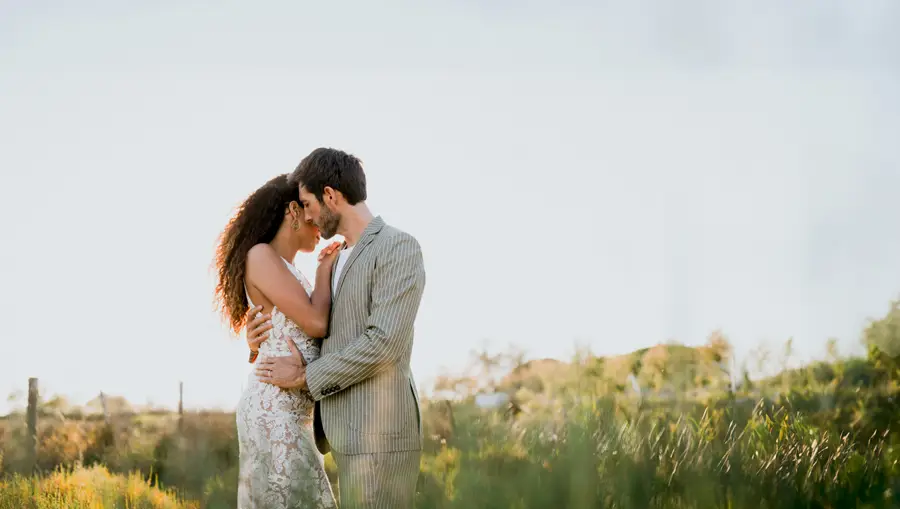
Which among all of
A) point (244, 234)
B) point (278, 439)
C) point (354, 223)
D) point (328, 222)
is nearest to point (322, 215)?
point (328, 222)

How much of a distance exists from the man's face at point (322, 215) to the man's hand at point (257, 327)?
0.52 m

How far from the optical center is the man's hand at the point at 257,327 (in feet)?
12.8

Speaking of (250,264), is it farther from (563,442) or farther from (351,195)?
(563,442)

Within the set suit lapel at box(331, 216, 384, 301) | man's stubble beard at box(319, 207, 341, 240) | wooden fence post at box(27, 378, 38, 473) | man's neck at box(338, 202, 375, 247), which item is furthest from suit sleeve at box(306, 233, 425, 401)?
wooden fence post at box(27, 378, 38, 473)

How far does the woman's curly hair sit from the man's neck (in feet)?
1.43

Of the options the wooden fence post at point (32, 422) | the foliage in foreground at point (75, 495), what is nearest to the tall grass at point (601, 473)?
the foliage in foreground at point (75, 495)

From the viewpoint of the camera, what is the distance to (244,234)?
4.00 m

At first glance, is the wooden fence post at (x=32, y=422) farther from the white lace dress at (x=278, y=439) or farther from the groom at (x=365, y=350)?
the groom at (x=365, y=350)

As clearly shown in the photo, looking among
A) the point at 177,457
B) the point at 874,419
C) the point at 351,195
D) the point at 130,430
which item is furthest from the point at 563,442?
the point at 130,430

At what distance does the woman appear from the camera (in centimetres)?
377

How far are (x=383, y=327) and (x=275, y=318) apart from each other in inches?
29.5

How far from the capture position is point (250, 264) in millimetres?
3918

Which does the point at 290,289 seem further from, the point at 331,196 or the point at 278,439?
the point at 278,439

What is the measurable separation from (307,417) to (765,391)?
204 cm
